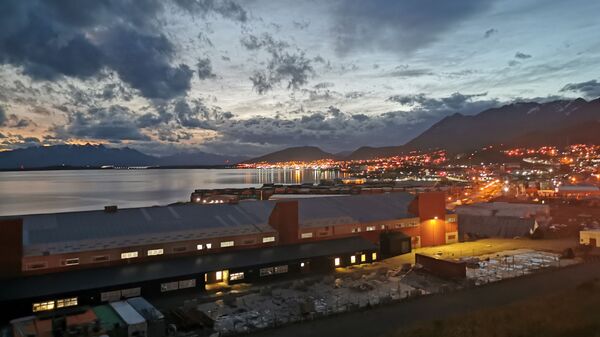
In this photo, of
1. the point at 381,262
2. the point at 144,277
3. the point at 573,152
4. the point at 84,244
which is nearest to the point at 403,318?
the point at 381,262

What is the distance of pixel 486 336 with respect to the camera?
15391mm

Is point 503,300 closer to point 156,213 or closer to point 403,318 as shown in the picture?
point 403,318

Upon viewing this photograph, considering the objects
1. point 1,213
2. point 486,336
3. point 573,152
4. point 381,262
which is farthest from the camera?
point 573,152

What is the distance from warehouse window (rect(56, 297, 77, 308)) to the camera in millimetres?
17438

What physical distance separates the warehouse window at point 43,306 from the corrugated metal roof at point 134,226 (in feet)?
9.40

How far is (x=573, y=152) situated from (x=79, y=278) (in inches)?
7466

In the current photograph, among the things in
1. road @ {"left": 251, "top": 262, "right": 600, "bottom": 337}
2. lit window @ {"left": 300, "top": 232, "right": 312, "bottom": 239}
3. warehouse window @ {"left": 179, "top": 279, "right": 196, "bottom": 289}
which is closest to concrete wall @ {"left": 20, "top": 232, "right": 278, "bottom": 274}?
lit window @ {"left": 300, "top": 232, "right": 312, "bottom": 239}

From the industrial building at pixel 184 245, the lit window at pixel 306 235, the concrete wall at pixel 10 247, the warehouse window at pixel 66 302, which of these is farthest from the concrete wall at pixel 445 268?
the concrete wall at pixel 10 247

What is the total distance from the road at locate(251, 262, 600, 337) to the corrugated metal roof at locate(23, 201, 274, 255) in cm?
905

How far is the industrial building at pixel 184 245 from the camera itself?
60.4 feet

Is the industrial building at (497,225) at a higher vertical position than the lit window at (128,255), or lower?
lower

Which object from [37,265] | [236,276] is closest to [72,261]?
[37,265]

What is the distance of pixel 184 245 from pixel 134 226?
2.79 m

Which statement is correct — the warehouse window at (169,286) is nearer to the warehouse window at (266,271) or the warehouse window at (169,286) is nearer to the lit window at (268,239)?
the warehouse window at (266,271)
